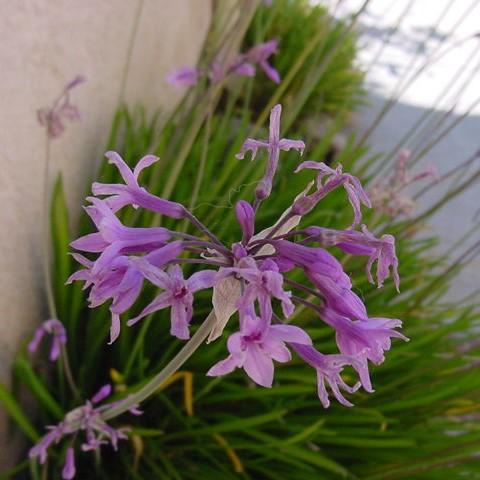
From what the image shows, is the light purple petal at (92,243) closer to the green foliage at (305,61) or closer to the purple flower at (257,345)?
the purple flower at (257,345)

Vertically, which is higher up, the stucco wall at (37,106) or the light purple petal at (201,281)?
the light purple petal at (201,281)

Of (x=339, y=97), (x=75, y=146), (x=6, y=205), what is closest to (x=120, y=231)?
(x=6, y=205)

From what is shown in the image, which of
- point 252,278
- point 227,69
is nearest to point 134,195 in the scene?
point 252,278

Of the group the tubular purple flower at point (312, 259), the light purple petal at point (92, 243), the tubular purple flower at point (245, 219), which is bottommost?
the light purple petal at point (92, 243)

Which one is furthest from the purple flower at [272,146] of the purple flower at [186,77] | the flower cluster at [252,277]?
the purple flower at [186,77]

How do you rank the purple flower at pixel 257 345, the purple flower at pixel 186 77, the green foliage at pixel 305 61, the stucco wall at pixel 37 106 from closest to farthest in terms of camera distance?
the purple flower at pixel 257 345, the stucco wall at pixel 37 106, the purple flower at pixel 186 77, the green foliage at pixel 305 61

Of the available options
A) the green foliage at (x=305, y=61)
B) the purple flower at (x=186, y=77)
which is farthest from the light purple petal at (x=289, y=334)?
the green foliage at (x=305, y=61)

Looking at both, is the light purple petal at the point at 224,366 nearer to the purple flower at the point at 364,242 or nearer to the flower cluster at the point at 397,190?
the purple flower at the point at 364,242

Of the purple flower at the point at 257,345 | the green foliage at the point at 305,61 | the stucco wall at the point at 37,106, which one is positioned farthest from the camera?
the green foliage at the point at 305,61

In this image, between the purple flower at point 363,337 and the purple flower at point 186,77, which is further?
the purple flower at point 186,77
